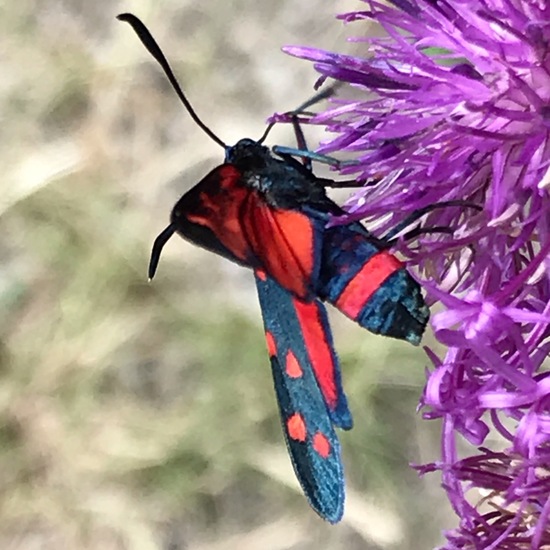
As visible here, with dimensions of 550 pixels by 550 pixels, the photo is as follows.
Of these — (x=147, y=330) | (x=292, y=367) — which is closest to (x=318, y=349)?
(x=292, y=367)

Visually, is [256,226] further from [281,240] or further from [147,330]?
[147,330]

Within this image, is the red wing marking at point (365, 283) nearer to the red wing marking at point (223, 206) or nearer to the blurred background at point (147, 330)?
the red wing marking at point (223, 206)

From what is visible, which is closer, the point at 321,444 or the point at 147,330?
the point at 321,444

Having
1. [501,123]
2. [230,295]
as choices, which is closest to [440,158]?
[501,123]

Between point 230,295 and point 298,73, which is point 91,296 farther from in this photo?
point 298,73

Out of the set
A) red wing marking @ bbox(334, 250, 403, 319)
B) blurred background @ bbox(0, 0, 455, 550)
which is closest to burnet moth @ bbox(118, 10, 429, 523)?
red wing marking @ bbox(334, 250, 403, 319)

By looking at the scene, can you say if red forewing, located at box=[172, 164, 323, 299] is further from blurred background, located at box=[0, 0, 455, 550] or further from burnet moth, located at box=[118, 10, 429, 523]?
blurred background, located at box=[0, 0, 455, 550]
